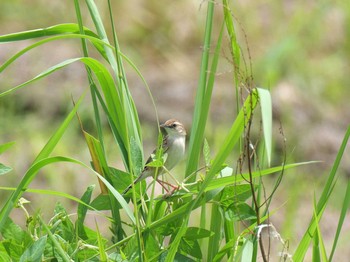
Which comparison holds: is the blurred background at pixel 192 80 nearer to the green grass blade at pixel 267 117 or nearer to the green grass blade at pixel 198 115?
the green grass blade at pixel 198 115

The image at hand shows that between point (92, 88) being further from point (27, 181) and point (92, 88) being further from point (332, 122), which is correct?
point (332, 122)

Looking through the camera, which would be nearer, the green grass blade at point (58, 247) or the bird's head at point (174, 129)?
the green grass blade at point (58, 247)

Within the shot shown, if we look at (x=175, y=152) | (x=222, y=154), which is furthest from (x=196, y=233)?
(x=175, y=152)

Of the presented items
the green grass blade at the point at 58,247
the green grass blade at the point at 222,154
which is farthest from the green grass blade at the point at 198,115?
the green grass blade at the point at 58,247

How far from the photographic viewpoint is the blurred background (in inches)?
264

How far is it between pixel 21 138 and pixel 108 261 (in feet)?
15.5

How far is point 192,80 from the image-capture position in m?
8.06

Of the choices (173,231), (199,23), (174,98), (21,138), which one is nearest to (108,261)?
(173,231)

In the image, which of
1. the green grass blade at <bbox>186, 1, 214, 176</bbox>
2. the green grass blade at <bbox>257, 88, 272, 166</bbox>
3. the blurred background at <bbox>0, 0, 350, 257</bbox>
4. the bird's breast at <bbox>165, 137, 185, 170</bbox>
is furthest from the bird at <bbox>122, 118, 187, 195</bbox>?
the blurred background at <bbox>0, 0, 350, 257</bbox>

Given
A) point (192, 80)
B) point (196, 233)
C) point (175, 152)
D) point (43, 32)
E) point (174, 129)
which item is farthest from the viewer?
point (192, 80)

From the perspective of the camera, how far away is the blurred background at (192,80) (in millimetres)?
6711

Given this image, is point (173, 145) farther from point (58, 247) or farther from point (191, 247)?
point (58, 247)

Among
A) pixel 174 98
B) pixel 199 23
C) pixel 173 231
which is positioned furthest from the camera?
pixel 199 23

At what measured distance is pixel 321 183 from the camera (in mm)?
6883
